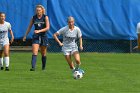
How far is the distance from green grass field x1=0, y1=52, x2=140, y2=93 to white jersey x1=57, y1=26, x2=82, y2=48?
854 mm

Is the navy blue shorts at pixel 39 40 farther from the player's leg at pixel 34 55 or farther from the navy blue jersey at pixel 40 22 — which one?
the navy blue jersey at pixel 40 22

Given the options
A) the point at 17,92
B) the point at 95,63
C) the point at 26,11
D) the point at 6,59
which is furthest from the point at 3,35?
the point at 26,11

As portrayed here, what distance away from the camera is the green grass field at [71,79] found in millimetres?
12156

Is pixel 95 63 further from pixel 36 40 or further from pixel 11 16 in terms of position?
pixel 11 16

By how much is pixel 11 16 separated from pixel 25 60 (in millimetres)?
5089

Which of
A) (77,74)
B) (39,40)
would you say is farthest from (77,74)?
(39,40)

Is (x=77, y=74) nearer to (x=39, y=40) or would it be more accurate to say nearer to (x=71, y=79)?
(x=71, y=79)

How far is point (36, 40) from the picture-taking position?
56.0 ft

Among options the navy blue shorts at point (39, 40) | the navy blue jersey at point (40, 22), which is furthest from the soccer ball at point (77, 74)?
the navy blue jersey at point (40, 22)

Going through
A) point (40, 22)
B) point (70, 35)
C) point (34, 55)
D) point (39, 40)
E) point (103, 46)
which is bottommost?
point (103, 46)

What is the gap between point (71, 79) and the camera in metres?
14.3

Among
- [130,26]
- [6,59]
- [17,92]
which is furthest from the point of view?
[130,26]

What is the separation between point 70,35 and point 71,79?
1777 mm

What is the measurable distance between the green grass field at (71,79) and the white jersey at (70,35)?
85 centimetres
